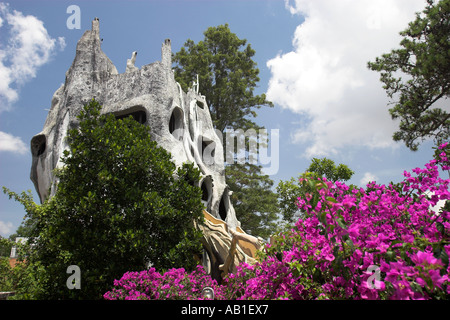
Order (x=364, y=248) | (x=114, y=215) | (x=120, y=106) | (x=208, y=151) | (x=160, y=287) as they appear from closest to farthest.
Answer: (x=364, y=248), (x=160, y=287), (x=114, y=215), (x=120, y=106), (x=208, y=151)

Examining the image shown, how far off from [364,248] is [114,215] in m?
5.03

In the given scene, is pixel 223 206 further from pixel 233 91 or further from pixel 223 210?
pixel 233 91

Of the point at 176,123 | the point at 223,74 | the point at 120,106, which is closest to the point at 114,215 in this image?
the point at 120,106

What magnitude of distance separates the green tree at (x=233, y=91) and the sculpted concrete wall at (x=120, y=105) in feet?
14.3

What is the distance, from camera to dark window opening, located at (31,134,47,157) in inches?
578

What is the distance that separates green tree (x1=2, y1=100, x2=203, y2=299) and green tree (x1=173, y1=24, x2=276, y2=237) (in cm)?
1276

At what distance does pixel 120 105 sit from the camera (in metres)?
13.5

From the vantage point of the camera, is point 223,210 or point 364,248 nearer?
point 364,248

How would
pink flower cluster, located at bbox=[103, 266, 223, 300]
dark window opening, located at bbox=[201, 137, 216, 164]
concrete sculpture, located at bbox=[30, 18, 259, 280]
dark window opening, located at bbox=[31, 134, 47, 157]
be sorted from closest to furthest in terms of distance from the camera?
pink flower cluster, located at bbox=[103, 266, 223, 300]
concrete sculpture, located at bbox=[30, 18, 259, 280]
dark window opening, located at bbox=[31, 134, 47, 157]
dark window opening, located at bbox=[201, 137, 216, 164]

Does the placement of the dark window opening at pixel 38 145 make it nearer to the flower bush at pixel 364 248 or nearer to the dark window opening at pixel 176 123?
the dark window opening at pixel 176 123

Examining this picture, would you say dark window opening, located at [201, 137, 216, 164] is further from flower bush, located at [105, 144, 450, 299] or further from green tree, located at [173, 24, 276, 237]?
flower bush, located at [105, 144, 450, 299]

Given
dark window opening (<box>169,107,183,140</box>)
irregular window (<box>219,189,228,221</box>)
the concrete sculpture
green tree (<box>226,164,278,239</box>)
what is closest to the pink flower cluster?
the concrete sculpture

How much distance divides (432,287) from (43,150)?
52.6ft

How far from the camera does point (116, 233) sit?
6.60m
